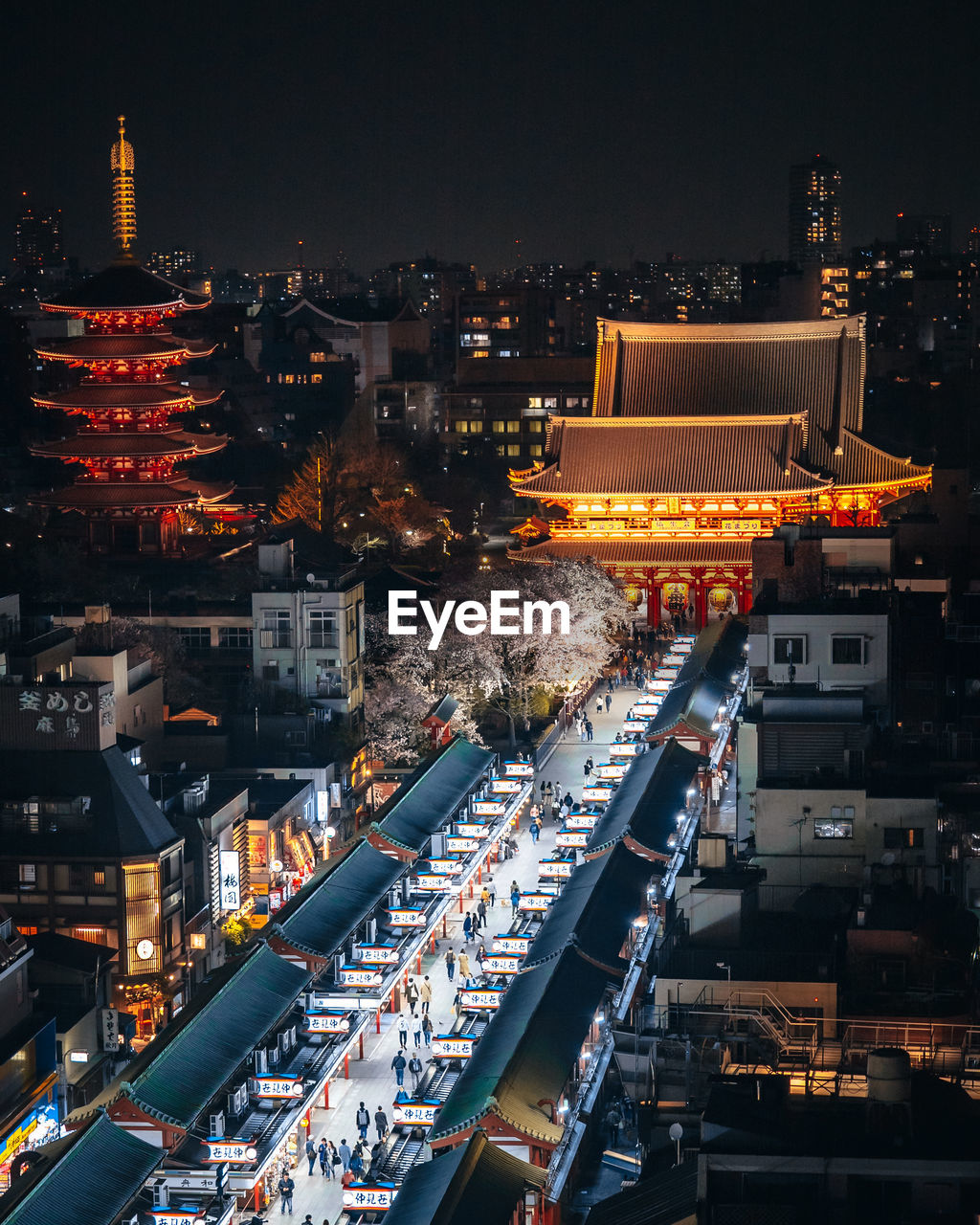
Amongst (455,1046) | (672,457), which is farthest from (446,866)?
(672,457)

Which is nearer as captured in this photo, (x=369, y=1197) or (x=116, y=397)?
(x=369, y=1197)

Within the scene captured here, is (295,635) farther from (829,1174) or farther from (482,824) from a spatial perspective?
(829,1174)

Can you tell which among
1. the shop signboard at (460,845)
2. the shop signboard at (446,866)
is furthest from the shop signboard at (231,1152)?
the shop signboard at (460,845)

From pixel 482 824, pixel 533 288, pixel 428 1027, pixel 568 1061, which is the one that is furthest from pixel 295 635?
pixel 533 288

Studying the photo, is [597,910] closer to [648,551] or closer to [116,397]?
[648,551]

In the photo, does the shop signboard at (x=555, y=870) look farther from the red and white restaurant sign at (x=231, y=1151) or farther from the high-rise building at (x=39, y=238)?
the high-rise building at (x=39, y=238)

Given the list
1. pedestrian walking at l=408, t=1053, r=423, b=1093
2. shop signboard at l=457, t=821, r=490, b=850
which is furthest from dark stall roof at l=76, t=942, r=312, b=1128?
shop signboard at l=457, t=821, r=490, b=850
